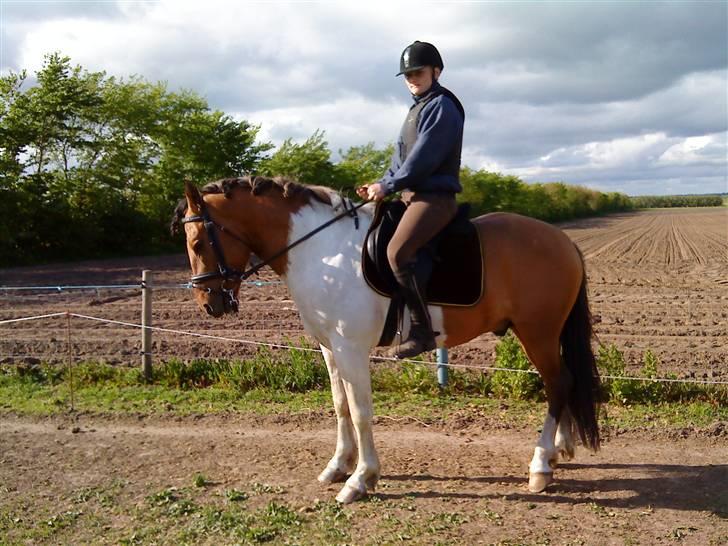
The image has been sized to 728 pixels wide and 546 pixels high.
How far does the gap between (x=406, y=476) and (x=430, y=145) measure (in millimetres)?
2662

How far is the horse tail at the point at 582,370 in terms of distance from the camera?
15.8 ft

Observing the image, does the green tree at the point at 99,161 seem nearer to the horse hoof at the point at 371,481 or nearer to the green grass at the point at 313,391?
the green grass at the point at 313,391

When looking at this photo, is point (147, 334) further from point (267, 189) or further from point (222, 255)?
point (267, 189)

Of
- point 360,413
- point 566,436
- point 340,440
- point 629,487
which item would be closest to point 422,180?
point 360,413

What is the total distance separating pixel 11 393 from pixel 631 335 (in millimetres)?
9103

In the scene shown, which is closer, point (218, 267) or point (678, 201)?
point (218, 267)

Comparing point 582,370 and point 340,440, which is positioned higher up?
point 582,370

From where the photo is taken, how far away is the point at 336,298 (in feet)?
14.2

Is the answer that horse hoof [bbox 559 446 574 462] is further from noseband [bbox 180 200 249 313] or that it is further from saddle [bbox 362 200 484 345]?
noseband [bbox 180 200 249 313]

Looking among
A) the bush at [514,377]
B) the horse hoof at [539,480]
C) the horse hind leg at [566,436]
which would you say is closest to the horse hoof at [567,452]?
the horse hind leg at [566,436]

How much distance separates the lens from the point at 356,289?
431 cm

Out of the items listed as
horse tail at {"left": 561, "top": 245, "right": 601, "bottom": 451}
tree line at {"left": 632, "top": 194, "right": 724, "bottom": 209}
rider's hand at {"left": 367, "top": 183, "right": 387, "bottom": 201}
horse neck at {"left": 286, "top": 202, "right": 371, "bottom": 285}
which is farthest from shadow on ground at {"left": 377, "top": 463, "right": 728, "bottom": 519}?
tree line at {"left": 632, "top": 194, "right": 724, "bottom": 209}

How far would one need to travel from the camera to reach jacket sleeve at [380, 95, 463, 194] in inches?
160

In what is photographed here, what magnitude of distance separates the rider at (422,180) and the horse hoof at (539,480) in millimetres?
1291
